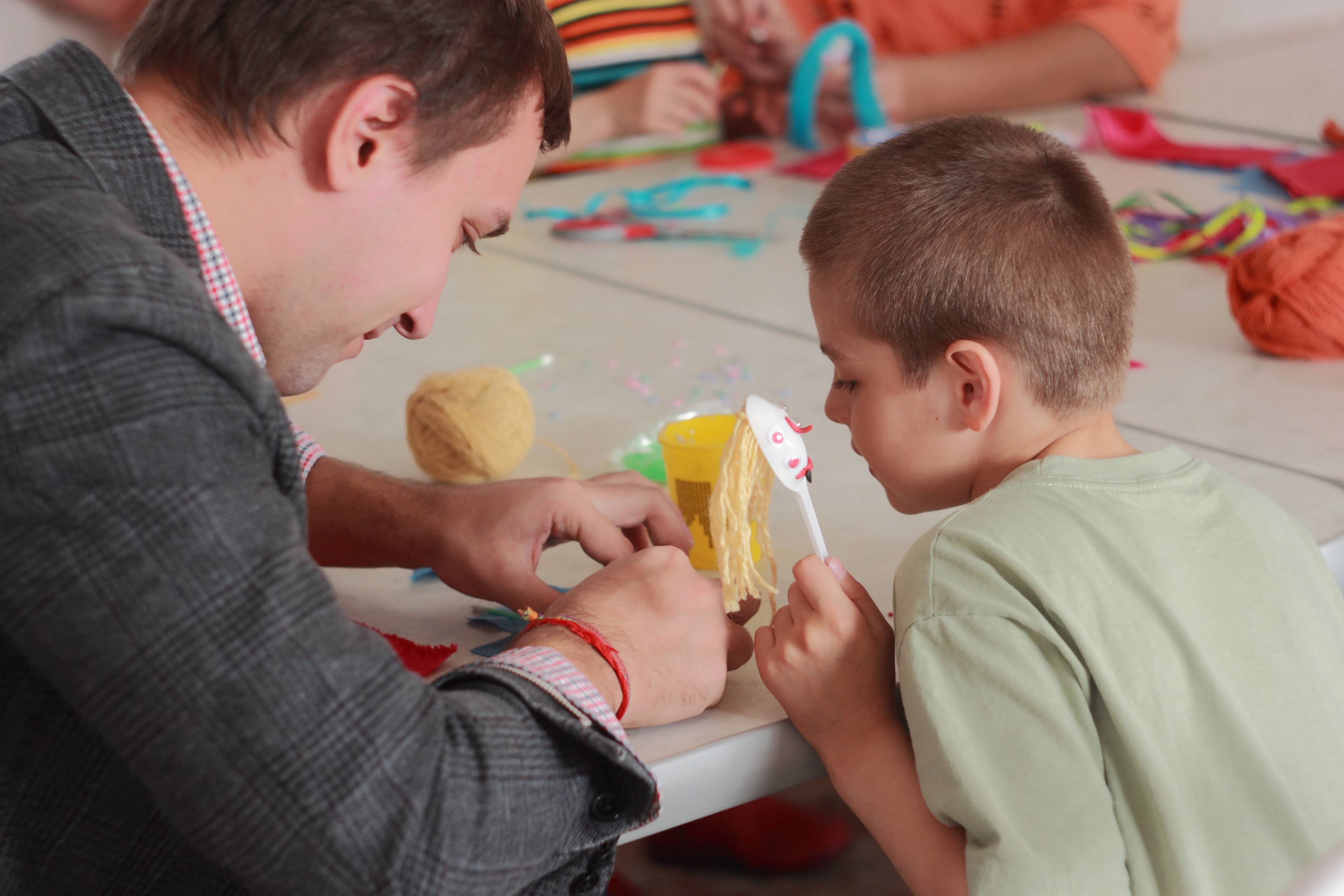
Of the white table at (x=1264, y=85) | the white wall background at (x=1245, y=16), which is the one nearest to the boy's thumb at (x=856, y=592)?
the white table at (x=1264, y=85)

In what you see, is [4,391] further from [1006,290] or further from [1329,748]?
[1329,748]

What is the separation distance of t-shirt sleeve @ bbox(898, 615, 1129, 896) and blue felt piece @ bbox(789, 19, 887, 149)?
165cm

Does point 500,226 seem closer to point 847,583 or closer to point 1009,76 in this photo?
point 847,583

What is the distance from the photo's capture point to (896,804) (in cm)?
83

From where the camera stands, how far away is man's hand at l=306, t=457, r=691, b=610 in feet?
3.38

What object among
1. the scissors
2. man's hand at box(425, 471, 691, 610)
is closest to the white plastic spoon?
man's hand at box(425, 471, 691, 610)

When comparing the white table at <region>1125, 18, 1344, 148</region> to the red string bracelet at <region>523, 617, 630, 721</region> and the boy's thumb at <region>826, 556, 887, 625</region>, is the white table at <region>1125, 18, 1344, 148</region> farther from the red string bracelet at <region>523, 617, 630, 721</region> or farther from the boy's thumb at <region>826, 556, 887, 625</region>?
the red string bracelet at <region>523, 617, 630, 721</region>

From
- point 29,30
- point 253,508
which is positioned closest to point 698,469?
point 253,508

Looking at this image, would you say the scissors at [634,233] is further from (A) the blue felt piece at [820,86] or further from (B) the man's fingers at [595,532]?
(B) the man's fingers at [595,532]

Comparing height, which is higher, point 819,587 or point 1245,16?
point 819,587

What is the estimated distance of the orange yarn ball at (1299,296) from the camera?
140cm

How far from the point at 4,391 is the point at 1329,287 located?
1329mm

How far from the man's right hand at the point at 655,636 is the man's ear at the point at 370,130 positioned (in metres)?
0.32

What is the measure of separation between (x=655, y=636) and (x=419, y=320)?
289 millimetres
